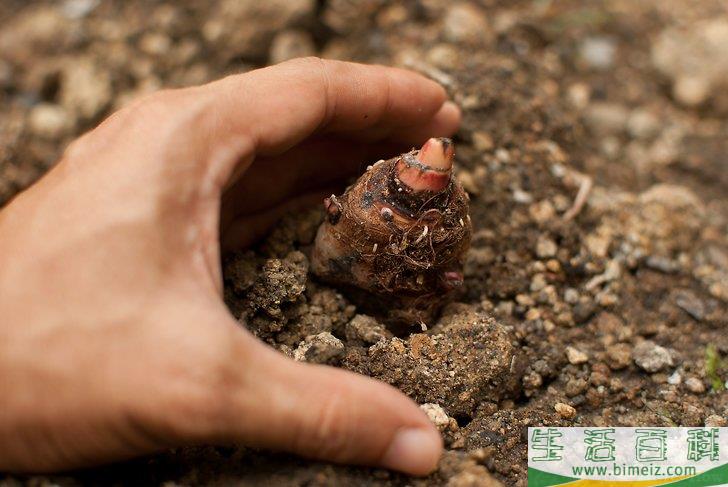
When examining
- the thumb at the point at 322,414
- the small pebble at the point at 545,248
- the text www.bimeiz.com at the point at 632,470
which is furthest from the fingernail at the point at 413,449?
the small pebble at the point at 545,248

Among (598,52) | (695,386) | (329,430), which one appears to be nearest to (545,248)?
(695,386)

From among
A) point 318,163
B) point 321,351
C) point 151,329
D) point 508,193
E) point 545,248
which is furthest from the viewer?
point 508,193

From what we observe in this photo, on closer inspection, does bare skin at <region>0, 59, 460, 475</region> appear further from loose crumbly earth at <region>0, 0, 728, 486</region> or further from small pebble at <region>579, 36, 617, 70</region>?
small pebble at <region>579, 36, 617, 70</region>

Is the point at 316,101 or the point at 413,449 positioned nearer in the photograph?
the point at 413,449

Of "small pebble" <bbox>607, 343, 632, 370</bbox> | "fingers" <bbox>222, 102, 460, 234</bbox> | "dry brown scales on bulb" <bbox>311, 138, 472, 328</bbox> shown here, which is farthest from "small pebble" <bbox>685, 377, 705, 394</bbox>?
"fingers" <bbox>222, 102, 460, 234</bbox>

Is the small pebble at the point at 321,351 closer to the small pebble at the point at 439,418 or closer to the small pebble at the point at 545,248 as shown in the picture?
the small pebble at the point at 439,418

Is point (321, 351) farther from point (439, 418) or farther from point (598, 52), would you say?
point (598, 52)

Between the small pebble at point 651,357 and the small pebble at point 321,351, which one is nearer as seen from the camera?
the small pebble at point 321,351
